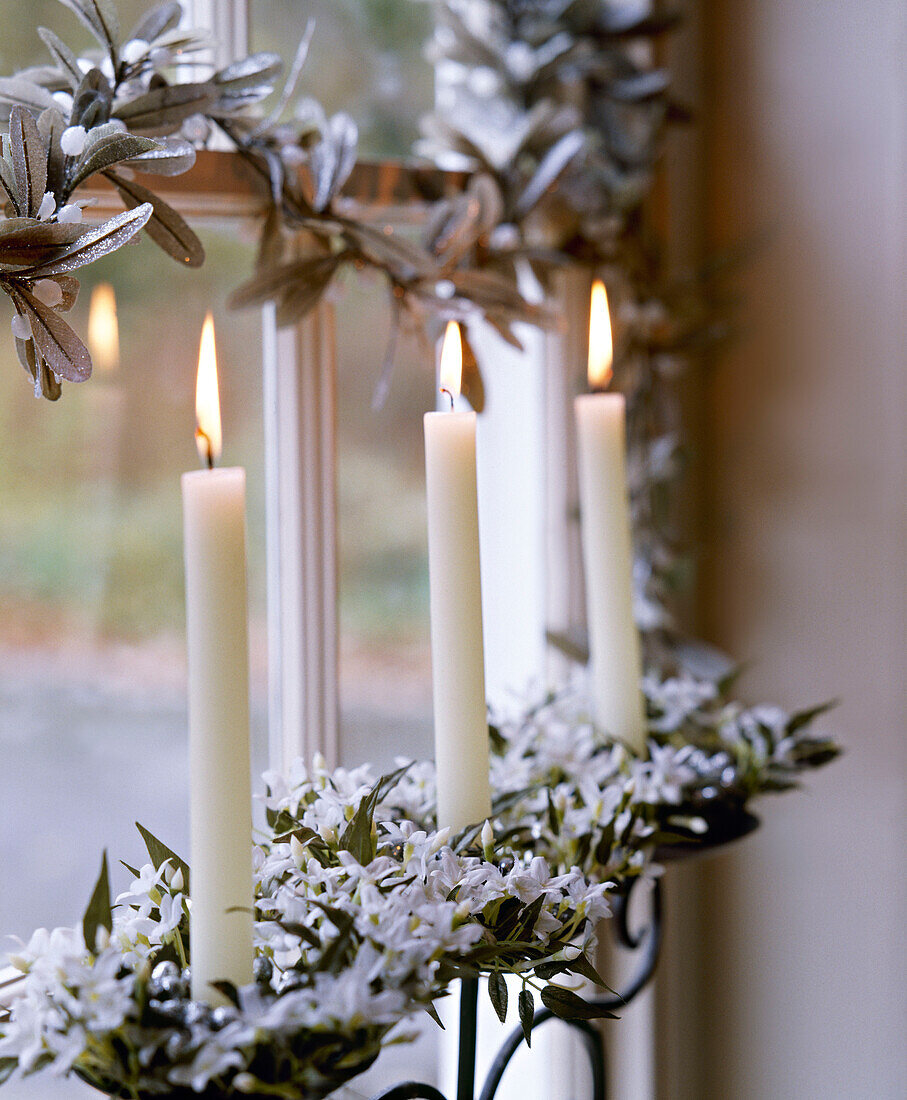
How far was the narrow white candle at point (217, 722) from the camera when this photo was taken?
0.39 metres

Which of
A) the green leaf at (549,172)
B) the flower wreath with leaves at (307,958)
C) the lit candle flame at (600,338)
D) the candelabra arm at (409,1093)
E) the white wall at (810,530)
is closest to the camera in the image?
the flower wreath with leaves at (307,958)

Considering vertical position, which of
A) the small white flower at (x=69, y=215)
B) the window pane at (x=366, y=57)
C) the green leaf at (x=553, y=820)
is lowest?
the green leaf at (x=553, y=820)

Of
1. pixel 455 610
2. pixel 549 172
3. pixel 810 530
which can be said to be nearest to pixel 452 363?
pixel 455 610

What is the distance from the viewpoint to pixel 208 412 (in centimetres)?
42

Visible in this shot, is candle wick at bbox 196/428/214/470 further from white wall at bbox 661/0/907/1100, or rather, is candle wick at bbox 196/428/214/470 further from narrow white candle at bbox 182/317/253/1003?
white wall at bbox 661/0/907/1100

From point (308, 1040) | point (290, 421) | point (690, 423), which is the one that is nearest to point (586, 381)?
point (690, 423)

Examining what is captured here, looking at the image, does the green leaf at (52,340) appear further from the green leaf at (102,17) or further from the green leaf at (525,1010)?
the green leaf at (525,1010)

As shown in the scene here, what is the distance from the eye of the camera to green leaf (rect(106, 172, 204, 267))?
0.51 metres

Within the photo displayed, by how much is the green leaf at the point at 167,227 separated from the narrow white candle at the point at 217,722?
0.45 ft

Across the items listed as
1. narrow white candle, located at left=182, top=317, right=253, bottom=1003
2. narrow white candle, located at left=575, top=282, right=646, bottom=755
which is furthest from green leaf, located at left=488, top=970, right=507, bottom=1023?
narrow white candle, located at left=575, top=282, right=646, bottom=755

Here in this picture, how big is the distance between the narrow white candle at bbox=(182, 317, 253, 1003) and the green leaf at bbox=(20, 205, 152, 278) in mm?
81

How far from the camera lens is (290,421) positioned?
736 millimetres

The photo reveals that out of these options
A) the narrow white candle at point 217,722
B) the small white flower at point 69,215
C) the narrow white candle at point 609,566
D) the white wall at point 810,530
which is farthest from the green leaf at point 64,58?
the white wall at point 810,530

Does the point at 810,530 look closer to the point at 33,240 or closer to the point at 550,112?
the point at 550,112
